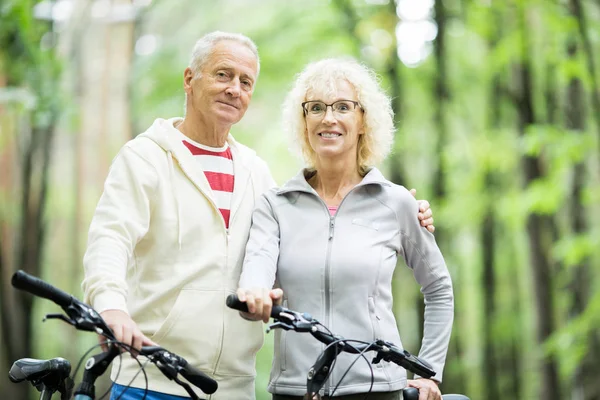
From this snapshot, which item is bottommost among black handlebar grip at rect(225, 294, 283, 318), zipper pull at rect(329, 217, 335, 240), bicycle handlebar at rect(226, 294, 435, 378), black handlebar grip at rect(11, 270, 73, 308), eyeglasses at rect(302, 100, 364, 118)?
bicycle handlebar at rect(226, 294, 435, 378)

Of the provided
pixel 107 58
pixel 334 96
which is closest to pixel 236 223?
pixel 334 96

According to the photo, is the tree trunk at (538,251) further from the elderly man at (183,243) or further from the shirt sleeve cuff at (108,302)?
the shirt sleeve cuff at (108,302)

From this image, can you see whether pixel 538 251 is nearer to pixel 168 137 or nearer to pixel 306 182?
pixel 306 182

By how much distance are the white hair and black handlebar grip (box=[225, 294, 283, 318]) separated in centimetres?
101

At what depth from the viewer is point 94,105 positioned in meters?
18.4

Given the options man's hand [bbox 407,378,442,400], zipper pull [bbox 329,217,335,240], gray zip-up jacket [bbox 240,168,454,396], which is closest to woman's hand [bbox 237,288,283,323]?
gray zip-up jacket [bbox 240,168,454,396]

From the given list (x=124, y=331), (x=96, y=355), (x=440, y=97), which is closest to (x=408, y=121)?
(x=440, y=97)

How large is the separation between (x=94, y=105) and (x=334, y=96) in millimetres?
15667

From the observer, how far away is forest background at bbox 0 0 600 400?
12.1m

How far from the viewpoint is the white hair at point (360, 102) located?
3.62 m

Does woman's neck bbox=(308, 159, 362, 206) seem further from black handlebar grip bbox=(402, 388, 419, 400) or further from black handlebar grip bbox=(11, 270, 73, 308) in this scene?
black handlebar grip bbox=(11, 270, 73, 308)

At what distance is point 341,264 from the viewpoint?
333 cm

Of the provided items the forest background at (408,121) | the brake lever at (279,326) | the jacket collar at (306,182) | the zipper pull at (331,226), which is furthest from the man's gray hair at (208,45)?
the forest background at (408,121)

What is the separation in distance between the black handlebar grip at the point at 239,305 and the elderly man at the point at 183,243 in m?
0.58
